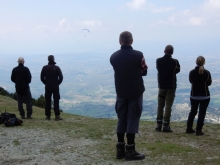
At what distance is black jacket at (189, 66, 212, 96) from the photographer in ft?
34.0

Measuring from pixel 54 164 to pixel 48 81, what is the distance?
7.18 metres

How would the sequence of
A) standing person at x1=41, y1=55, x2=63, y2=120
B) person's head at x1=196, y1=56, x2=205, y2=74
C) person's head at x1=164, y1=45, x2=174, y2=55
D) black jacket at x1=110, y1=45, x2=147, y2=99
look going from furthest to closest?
standing person at x1=41, y1=55, x2=63, y2=120 → person's head at x1=164, y1=45, x2=174, y2=55 → person's head at x1=196, y1=56, x2=205, y2=74 → black jacket at x1=110, y1=45, x2=147, y2=99

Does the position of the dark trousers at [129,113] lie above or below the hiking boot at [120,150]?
above

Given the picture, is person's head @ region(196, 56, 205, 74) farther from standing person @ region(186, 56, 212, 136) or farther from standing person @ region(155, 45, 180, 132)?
standing person @ region(155, 45, 180, 132)

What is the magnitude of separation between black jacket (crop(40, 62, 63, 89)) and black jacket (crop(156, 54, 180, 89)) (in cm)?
528

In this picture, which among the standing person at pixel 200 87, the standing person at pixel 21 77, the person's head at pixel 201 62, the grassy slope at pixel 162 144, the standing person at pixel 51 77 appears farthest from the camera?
the standing person at pixel 21 77

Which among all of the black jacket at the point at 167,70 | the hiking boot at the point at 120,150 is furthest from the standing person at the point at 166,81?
the hiking boot at the point at 120,150

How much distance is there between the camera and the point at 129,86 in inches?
293

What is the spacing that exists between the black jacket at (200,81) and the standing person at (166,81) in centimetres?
60

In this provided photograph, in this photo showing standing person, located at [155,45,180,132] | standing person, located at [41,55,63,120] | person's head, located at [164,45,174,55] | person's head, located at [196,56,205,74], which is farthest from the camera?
standing person, located at [41,55,63,120]

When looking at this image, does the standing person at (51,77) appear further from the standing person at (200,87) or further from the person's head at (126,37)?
the person's head at (126,37)

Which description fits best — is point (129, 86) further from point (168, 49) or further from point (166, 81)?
point (166, 81)

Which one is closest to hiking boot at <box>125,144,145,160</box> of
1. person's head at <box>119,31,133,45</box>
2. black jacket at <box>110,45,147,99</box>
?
black jacket at <box>110,45,147,99</box>

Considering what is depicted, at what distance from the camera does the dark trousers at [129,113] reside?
7.53m
